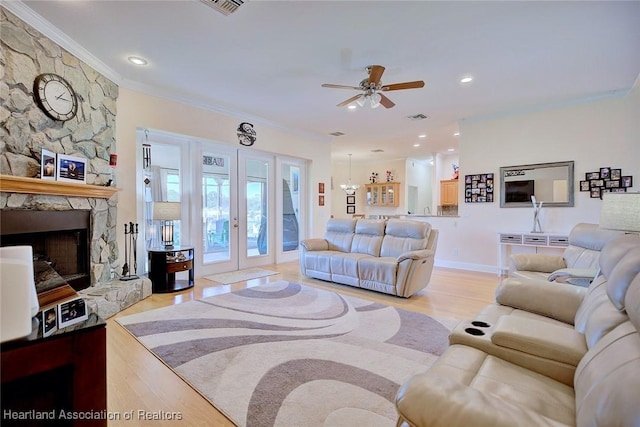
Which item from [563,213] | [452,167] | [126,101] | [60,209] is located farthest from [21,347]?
[452,167]

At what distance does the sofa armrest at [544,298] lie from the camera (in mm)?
1896

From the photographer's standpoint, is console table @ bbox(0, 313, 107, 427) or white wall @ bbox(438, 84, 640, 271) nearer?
console table @ bbox(0, 313, 107, 427)

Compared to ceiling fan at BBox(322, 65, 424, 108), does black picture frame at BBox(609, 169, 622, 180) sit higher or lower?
lower

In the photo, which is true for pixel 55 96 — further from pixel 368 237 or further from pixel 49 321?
pixel 368 237

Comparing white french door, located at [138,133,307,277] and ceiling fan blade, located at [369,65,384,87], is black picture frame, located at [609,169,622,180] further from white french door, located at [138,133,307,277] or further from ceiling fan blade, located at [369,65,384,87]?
white french door, located at [138,133,307,277]

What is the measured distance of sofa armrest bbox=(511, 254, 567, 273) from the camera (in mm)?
3268

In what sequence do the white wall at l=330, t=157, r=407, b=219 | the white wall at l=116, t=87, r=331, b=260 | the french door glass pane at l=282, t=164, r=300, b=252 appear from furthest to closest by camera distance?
the white wall at l=330, t=157, r=407, b=219 < the french door glass pane at l=282, t=164, r=300, b=252 < the white wall at l=116, t=87, r=331, b=260

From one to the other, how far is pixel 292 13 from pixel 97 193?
283 cm

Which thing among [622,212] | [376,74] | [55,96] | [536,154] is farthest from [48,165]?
[536,154]

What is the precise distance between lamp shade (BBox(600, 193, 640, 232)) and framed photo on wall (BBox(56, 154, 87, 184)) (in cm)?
464

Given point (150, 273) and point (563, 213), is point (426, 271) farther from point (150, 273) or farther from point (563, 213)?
point (150, 273)

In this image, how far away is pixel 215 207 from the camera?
528cm

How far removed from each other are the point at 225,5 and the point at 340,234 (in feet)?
12.1

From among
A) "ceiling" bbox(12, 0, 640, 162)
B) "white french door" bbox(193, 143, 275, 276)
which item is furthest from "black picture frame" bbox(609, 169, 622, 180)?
"white french door" bbox(193, 143, 275, 276)
